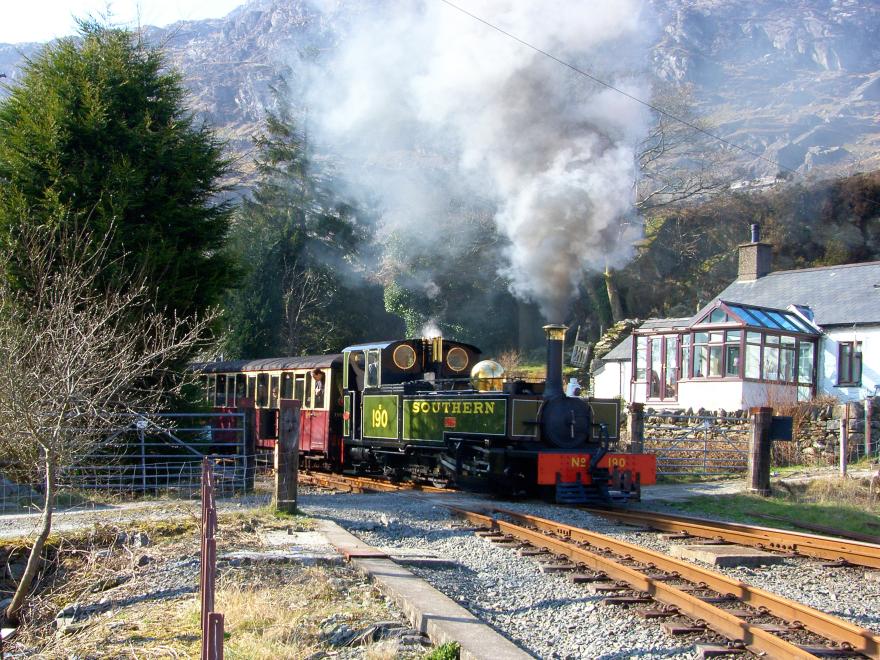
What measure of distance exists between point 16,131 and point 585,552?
10.9 m

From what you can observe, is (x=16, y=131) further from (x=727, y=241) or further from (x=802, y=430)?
(x=727, y=241)

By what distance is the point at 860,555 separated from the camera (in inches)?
319

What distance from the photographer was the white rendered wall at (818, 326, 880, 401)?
22.7 metres

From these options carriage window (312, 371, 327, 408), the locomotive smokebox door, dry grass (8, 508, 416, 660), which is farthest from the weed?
carriage window (312, 371, 327, 408)

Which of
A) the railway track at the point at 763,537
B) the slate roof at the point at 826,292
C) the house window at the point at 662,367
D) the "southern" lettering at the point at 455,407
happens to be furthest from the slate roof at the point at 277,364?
the slate roof at the point at 826,292

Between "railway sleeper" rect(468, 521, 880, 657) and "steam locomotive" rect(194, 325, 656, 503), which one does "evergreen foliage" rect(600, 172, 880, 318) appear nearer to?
"steam locomotive" rect(194, 325, 656, 503)

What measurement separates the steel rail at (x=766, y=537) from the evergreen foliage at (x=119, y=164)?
7789mm

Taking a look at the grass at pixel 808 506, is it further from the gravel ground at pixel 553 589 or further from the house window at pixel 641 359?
the house window at pixel 641 359

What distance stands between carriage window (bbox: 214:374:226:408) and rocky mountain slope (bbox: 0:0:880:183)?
46.9 metres

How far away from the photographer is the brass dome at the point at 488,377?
13.4 m

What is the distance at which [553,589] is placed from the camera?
22.7ft

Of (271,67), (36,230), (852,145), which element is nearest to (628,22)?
(36,230)

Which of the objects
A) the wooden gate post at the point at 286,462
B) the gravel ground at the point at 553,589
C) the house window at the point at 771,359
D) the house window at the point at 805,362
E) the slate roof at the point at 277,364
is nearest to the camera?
the gravel ground at the point at 553,589

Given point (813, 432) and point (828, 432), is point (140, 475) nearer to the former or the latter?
point (813, 432)
